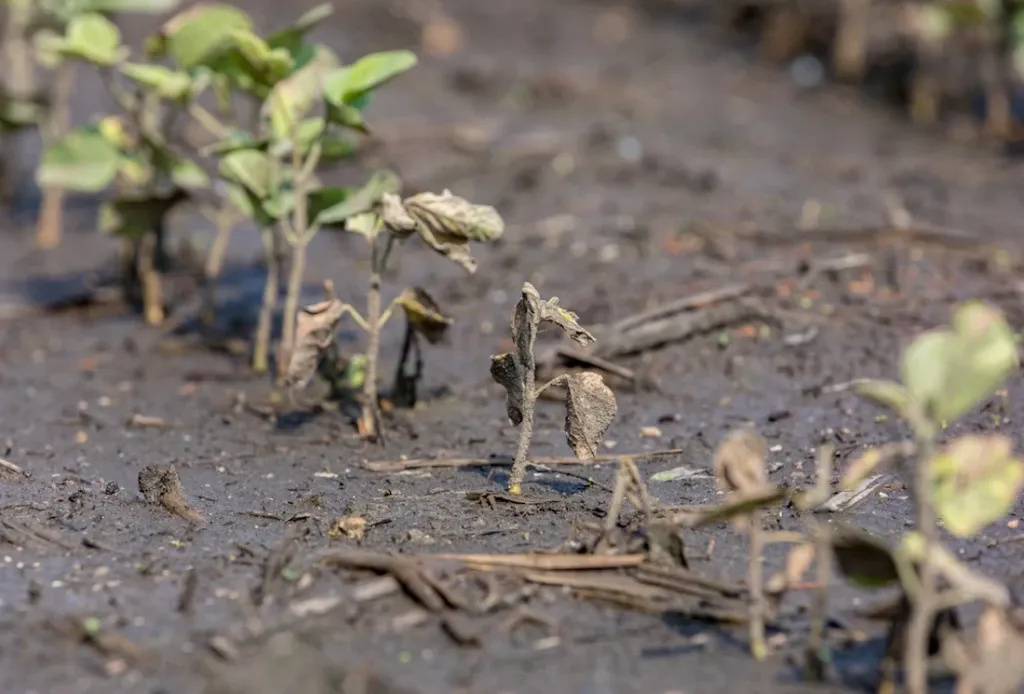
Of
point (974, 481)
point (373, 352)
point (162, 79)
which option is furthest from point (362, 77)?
point (974, 481)

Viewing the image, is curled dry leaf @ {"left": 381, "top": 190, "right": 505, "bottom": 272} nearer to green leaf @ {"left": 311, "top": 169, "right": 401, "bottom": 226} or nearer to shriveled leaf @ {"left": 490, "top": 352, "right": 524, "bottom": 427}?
green leaf @ {"left": 311, "top": 169, "right": 401, "bottom": 226}

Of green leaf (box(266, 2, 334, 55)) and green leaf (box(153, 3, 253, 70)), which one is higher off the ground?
green leaf (box(266, 2, 334, 55))

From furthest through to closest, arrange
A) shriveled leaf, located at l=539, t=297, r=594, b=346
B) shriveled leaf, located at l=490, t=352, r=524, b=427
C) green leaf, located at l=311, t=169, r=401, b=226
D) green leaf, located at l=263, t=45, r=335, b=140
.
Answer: green leaf, located at l=263, t=45, r=335, b=140 → green leaf, located at l=311, t=169, r=401, b=226 → shriveled leaf, located at l=490, t=352, r=524, b=427 → shriveled leaf, located at l=539, t=297, r=594, b=346

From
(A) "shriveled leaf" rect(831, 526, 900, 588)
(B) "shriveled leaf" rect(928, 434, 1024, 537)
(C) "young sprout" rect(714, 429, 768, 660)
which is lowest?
(A) "shriveled leaf" rect(831, 526, 900, 588)

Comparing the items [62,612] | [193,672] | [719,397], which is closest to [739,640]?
[193,672]

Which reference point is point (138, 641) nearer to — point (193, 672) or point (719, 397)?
point (193, 672)

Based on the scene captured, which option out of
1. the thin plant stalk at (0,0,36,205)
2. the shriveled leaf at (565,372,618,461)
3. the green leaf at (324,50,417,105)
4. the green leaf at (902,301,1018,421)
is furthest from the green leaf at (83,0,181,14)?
the green leaf at (902,301,1018,421)

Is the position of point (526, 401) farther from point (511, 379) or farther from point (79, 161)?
point (79, 161)
